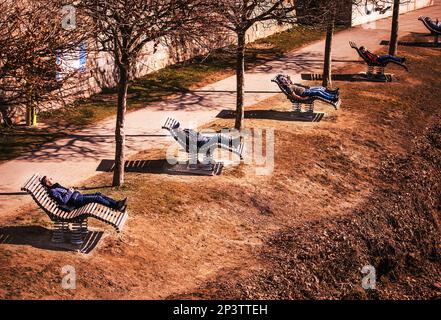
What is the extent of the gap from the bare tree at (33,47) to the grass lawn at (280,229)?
2371 millimetres

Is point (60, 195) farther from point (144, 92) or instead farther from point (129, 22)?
point (144, 92)

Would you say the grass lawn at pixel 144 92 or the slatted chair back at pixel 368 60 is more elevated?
the slatted chair back at pixel 368 60

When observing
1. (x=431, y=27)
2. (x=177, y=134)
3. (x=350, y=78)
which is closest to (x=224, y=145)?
(x=177, y=134)

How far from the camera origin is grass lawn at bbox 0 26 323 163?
1889cm

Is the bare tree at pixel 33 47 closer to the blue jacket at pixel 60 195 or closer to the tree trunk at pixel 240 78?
the blue jacket at pixel 60 195

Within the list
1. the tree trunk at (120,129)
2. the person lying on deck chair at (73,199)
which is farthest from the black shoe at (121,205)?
the tree trunk at (120,129)

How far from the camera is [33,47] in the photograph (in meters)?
14.0

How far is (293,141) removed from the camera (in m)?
19.7

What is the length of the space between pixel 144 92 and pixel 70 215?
10556 mm

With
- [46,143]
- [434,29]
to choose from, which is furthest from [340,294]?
[434,29]

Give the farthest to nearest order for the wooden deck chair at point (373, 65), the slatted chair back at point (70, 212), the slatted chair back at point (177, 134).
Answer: the wooden deck chair at point (373, 65) < the slatted chair back at point (177, 134) < the slatted chair back at point (70, 212)

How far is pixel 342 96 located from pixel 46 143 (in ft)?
33.3

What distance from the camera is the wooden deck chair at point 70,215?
13.3 meters

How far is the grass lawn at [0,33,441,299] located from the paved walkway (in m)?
0.74
